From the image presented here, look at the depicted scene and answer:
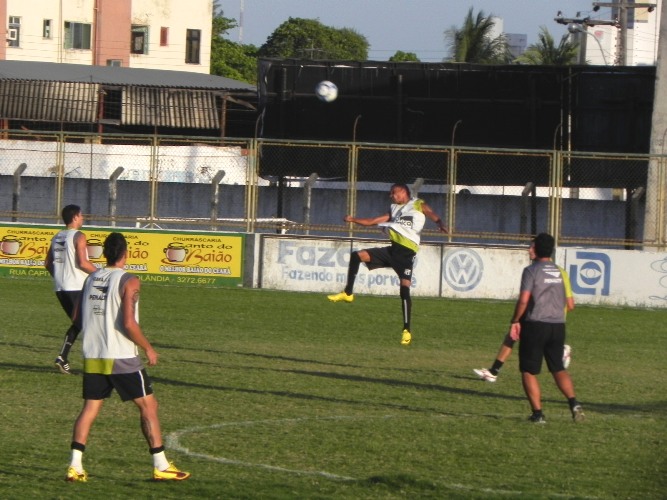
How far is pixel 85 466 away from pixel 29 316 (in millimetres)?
11232

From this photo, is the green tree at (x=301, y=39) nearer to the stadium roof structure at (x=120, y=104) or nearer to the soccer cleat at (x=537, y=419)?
the stadium roof structure at (x=120, y=104)

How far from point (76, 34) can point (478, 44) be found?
22.3 metres

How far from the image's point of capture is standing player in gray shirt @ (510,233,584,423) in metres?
10.7

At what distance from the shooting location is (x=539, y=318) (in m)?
10.8

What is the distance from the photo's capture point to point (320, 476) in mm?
Result: 8656

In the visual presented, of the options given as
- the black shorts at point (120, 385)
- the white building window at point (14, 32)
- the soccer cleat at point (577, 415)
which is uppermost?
the white building window at point (14, 32)

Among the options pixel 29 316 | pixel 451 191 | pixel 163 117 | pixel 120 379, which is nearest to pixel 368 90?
pixel 451 191

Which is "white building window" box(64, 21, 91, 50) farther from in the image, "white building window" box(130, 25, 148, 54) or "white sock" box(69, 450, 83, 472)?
"white sock" box(69, 450, 83, 472)

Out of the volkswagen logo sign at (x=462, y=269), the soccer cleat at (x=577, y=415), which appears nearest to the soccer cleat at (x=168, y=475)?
the soccer cleat at (x=577, y=415)

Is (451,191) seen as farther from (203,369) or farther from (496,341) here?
(203,369)

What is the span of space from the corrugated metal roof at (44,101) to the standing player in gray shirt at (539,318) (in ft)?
132

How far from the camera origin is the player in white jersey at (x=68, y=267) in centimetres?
1322

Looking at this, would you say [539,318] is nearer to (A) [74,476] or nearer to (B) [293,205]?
(A) [74,476]

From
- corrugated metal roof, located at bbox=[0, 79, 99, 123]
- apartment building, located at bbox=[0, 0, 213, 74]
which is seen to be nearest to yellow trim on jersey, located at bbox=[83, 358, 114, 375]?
corrugated metal roof, located at bbox=[0, 79, 99, 123]
